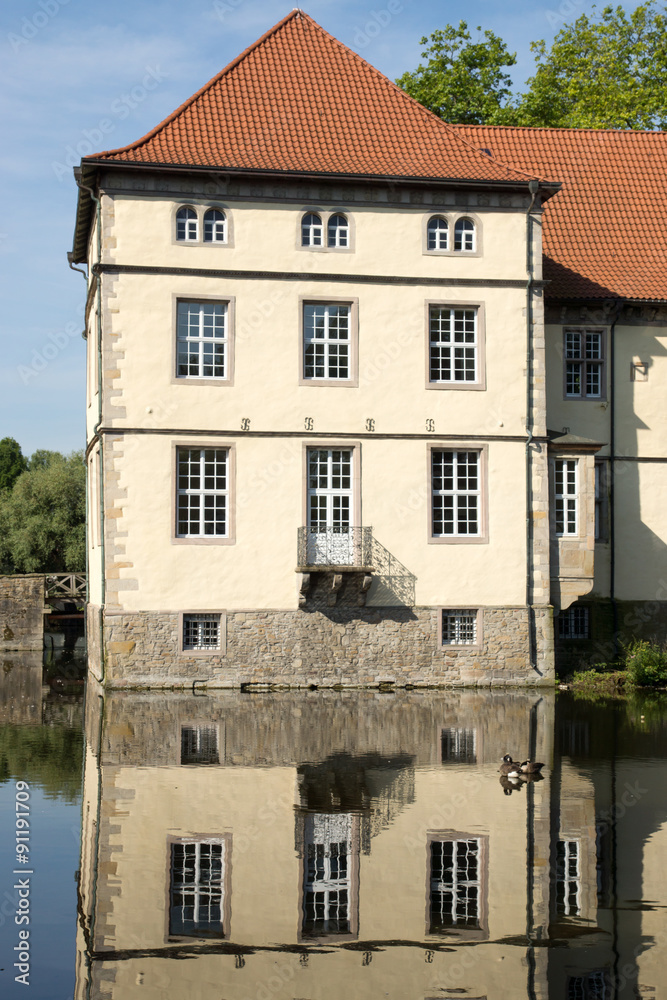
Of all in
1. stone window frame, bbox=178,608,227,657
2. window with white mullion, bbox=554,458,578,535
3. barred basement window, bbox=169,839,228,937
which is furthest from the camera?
window with white mullion, bbox=554,458,578,535

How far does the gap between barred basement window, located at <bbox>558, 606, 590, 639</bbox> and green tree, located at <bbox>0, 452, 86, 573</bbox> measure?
2452cm

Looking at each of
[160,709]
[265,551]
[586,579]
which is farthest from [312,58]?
[160,709]

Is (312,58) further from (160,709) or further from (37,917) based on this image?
(37,917)

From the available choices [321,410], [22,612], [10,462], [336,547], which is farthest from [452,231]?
[10,462]

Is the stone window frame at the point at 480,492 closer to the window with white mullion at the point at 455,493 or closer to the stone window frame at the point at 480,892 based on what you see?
the window with white mullion at the point at 455,493

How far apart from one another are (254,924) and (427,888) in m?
1.43

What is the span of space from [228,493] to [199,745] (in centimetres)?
759

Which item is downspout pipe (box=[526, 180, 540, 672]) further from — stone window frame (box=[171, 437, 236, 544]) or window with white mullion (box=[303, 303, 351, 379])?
stone window frame (box=[171, 437, 236, 544])

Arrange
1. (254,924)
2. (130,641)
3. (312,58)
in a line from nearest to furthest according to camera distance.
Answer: (254,924)
(130,641)
(312,58)

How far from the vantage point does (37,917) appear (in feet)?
26.9

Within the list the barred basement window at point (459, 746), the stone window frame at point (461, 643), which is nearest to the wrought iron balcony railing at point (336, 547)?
the stone window frame at point (461, 643)

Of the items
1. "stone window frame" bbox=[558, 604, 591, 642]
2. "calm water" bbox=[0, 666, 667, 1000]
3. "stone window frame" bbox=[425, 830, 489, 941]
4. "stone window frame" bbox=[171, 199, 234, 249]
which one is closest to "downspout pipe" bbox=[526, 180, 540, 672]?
"stone window frame" bbox=[558, 604, 591, 642]

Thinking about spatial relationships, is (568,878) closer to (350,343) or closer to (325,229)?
(350,343)

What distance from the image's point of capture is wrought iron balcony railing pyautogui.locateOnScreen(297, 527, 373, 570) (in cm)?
2247
